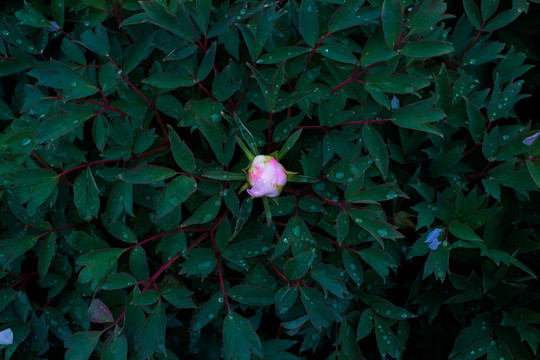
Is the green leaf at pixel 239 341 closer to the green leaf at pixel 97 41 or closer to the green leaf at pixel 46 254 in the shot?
the green leaf at pixel 46 254

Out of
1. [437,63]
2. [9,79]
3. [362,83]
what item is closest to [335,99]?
[362,83]

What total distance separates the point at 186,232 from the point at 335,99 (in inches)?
20.7

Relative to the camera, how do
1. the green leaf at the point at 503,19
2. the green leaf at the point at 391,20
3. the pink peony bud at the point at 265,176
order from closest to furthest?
the pink peony bud at the point at 265,176 → the green leaf at the point at 391,20 → the green leaf at the point at 503,19

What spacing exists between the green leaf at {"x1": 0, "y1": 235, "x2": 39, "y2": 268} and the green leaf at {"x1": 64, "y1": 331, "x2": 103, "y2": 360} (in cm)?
27

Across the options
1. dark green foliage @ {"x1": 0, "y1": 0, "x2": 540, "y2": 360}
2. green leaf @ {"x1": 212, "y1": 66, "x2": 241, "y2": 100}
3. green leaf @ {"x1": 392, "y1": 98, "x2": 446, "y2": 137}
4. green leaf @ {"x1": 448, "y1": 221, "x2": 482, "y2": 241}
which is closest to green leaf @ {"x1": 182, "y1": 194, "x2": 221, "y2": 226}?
dark green foliage @ {"x1": 0, "y1": 0, "x2": 540, "y2": 360}

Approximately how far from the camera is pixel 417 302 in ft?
4.27

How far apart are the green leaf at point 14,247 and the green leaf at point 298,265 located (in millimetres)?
655

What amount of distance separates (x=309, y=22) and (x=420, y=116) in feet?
1.13

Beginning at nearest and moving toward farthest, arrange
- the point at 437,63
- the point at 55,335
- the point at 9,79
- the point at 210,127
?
the point at 210,127
the point at 55,335
the point at 437,63
the point at 9,79

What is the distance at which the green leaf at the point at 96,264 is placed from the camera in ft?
3.54

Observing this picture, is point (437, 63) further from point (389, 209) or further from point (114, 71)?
point (114, 71)

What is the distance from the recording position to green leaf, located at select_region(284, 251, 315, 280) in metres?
1.04

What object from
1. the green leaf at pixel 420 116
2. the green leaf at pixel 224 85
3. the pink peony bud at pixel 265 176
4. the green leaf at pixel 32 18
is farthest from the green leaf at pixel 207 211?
the green leaf at pixel 32 18

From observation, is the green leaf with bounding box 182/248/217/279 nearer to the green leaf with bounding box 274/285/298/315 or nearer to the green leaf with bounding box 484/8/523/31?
the green leaf with bounding box 274/285/298/315
